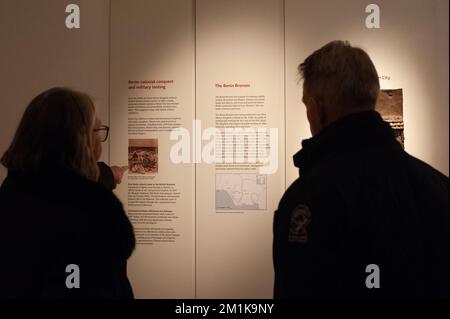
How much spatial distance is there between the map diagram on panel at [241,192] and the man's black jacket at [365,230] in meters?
2.15

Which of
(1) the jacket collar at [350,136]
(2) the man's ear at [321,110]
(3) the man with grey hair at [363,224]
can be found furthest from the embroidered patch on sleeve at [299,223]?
(2) the man's ear at [321,110]

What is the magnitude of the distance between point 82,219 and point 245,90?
6.92 ft

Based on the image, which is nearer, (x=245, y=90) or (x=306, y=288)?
(x=306, y=288)

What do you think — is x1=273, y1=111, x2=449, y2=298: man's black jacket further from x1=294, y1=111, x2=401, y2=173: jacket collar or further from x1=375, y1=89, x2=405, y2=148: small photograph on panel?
x1=375, y1=89, x2=405, y2=148: small photograph on panel

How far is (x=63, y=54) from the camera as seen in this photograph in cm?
380

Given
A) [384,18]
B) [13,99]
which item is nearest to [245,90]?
[384,18]

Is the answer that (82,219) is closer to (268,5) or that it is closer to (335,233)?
(335,233)

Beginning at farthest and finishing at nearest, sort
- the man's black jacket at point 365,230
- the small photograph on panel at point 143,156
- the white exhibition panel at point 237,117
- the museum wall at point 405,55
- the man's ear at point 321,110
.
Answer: the small photograph on panel at point 143,156
the white exhibition panel at point 237,117
the museum wall at point 405,55
the man's ear at point 321,110
the man's black jacket at point 365,230

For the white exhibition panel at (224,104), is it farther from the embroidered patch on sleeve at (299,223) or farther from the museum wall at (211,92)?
the embroidered patch on sleeve at (299,223)

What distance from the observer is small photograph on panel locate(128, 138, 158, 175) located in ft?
12.1

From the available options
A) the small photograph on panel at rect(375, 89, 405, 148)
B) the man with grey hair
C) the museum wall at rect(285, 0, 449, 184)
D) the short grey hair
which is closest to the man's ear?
the short grey hair

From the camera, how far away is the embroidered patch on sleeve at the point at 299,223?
132 centimetres

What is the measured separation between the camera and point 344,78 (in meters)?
1.52

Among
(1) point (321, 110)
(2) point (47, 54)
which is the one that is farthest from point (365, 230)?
(2) point (47, 54)
